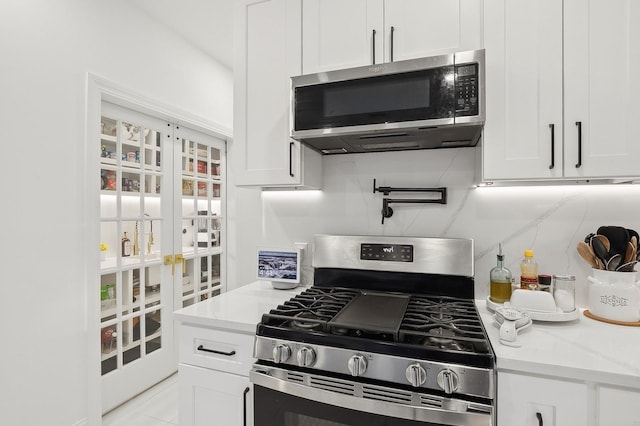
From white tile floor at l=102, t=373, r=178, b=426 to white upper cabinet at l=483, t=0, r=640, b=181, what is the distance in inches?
97.6

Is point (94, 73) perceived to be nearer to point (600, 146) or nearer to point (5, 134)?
point (5, 134)

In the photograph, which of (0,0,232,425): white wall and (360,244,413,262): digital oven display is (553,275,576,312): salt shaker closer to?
(360,244,413,262): digital oven display

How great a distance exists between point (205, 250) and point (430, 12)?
266 cm

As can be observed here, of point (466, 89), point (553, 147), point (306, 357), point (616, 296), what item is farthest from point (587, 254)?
point (306, 357)

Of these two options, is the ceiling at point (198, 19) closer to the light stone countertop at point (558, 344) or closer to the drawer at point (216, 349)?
the light stone countertop at point (558, 344)

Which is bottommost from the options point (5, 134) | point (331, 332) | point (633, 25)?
point (331, 332)

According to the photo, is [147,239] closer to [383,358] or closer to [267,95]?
[267,95]

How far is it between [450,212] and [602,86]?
0.77 metres

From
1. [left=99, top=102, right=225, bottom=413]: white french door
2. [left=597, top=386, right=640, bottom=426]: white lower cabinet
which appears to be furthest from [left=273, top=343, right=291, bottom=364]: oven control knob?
[left=99, top=102, right=225, bottom=413]: white french door

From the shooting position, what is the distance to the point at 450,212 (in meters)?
1.71

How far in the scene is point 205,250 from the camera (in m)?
3.19

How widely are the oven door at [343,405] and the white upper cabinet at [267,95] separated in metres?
0.91

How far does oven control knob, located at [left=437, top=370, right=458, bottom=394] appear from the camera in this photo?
0.98 m

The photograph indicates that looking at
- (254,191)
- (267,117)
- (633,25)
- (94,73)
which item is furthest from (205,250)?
(633,25)
